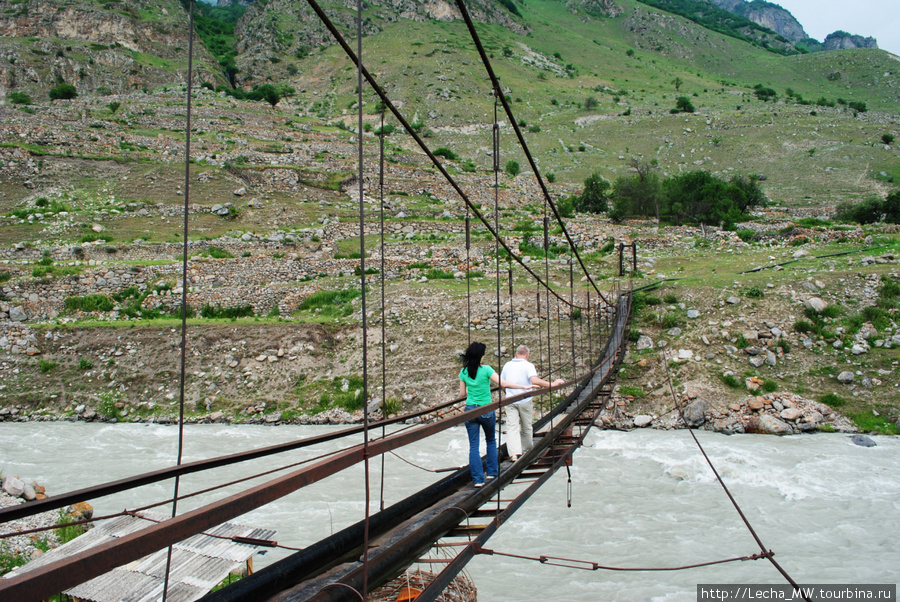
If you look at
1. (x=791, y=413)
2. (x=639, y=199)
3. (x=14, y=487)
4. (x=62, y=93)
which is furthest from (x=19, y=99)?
(x=791, y=413)

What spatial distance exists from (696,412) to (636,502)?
3.78 metres

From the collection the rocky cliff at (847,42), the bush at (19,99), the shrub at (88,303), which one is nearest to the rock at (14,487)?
the shrub at (88,303)

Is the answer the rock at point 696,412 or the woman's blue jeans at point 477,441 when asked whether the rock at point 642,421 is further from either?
the woman's blue jeans at point 477,441

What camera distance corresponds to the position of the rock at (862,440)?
8992 mm

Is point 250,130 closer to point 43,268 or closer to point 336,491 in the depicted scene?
point 43,268

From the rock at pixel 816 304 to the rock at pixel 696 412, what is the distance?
13.3ft

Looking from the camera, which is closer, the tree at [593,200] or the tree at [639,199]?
the tree at [639,199]

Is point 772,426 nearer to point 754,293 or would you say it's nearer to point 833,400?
point 833,400

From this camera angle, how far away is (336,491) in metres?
Answer: 7.83

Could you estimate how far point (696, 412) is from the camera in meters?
10.4

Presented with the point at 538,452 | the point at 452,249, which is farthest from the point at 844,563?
the point at 452,249

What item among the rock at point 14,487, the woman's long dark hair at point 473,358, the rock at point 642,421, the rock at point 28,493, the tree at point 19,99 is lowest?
the rock at point 642,421

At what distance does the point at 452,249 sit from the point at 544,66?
48903 mm

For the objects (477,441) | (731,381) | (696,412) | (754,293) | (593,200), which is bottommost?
(696,412)
